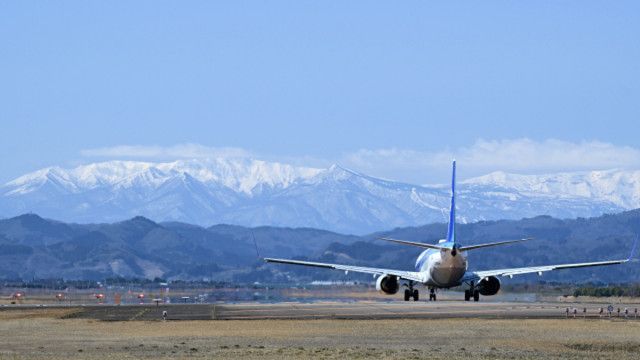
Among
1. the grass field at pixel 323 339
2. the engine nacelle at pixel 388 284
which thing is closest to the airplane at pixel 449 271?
the engine nacelle at pixel 388 284

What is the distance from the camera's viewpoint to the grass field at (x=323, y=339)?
5750 centimetres

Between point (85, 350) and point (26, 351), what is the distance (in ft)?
7.50

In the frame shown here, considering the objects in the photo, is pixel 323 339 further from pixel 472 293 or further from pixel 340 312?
pixel 472 293

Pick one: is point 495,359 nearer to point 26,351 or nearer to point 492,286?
point 26,351

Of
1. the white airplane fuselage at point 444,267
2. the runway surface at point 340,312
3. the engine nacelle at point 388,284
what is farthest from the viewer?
the engine nacelle at point 388,284

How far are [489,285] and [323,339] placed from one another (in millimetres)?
50780

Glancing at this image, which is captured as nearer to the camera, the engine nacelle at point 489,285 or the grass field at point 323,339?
the grass field at point 323,339

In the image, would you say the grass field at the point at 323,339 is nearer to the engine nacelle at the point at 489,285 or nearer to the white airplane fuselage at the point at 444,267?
the white airplane fuselage at the point at 444,267

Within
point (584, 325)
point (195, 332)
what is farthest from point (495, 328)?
point (195, 332)

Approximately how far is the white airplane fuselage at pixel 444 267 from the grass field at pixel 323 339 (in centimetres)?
2753

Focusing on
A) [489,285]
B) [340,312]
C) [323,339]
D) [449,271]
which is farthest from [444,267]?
[323,339]

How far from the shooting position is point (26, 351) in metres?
58.8

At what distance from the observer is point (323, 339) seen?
66062 millimetres

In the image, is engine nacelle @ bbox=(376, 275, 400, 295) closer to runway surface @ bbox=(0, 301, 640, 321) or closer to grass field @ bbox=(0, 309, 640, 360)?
runway surface @ bbox=(0, 301, 640, 321)
